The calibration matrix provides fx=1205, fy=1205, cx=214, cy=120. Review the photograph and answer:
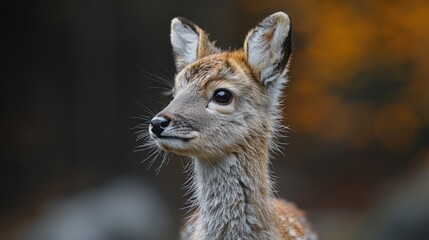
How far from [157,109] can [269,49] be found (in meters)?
6.63

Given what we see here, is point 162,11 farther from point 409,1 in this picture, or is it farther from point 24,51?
point 409,1

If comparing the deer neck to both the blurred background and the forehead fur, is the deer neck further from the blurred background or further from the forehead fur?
the blurred background

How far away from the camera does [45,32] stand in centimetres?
1694

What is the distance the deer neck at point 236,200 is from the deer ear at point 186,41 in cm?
97

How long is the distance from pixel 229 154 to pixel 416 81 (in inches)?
307

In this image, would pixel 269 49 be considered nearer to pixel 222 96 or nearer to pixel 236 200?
pixel 222 96

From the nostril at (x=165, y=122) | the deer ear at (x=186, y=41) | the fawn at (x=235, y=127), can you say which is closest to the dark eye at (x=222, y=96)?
the fawn at (x=235, y=127)

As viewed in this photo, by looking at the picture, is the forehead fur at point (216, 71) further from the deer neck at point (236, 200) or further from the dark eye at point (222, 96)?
the deer neck at point (236, 200)

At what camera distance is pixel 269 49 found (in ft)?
27.2

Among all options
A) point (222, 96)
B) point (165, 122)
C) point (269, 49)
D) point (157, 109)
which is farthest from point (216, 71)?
point (157, 109)

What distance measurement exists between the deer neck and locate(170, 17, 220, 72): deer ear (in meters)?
0.97

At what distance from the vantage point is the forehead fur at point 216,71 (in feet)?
26.9

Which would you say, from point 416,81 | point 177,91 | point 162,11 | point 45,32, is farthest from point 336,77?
point 177,91

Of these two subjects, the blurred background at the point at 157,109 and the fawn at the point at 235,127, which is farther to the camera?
the blurred background at the point at 157,109
